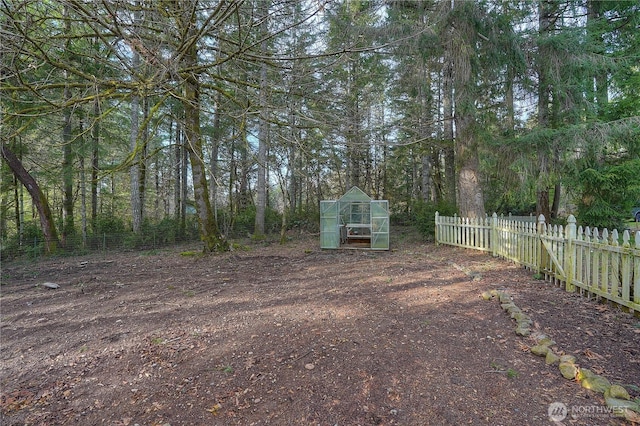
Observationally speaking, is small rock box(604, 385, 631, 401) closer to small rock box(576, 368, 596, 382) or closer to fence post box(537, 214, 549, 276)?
small rock box(576, 368, 596, 382)

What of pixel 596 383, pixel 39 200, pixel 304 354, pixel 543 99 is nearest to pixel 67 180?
pixel 39 200

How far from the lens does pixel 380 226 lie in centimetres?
937

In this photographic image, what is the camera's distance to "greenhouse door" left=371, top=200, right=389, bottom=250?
933 cm

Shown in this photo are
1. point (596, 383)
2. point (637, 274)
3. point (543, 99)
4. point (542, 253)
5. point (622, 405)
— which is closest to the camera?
point (622, 405)

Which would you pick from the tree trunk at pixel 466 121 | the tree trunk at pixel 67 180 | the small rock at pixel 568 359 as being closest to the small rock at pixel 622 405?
the small rock at pixel 568 359

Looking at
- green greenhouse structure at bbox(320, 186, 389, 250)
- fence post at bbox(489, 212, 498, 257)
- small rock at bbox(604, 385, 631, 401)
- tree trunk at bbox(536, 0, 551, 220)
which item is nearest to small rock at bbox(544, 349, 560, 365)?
small rock at bbox(604, 385, 631, 401)

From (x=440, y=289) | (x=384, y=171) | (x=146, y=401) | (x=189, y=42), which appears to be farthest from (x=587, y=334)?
(x=384, y=171)

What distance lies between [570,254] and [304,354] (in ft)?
13.1

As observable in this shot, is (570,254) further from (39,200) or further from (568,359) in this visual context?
(39,200)

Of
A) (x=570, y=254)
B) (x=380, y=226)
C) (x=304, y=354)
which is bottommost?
(x=304, y=354)

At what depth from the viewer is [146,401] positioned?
2080 millimetres

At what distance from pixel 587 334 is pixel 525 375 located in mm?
1178

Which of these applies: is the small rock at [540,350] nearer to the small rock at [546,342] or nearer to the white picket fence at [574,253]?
the small rock at [546,342]

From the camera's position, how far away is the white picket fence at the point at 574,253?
131 inches
